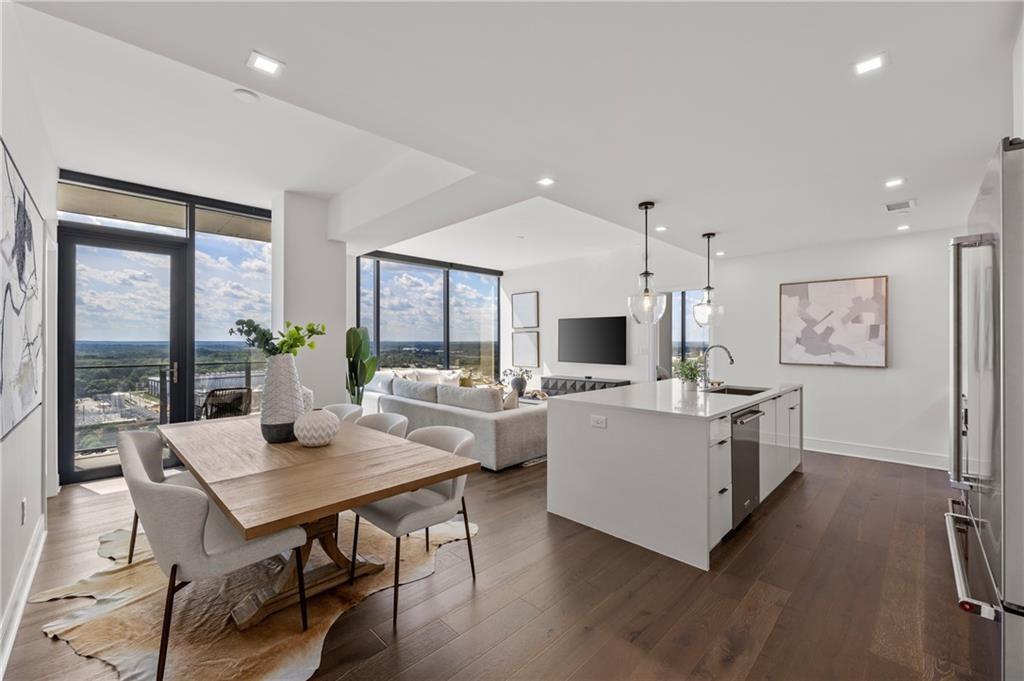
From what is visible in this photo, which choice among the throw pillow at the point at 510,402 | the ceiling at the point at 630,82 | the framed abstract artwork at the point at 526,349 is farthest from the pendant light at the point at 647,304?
the framed abstract artwork at the point at 526,349

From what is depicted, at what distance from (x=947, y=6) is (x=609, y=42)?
1.09 meters

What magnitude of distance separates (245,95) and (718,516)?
3.86 meters

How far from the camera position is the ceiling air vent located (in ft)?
11.5

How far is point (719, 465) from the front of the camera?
2.66 meters

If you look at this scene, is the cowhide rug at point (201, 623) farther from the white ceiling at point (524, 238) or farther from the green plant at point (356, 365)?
the white ceiling at point (524, 238)

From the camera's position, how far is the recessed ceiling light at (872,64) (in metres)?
1.69

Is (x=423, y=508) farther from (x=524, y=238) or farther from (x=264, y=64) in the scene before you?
(x=524, y=238)

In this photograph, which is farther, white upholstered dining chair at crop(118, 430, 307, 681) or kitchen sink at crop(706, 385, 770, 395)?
kitchen sink at crop(706, 385, 770, 395)

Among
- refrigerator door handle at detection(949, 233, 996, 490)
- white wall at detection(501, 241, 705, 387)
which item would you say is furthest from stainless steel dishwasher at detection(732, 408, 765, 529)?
white wall at detection(501, 241, 705, 387)

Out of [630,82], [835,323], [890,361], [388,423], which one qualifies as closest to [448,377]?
[388,423]

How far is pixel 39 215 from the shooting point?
2639mm

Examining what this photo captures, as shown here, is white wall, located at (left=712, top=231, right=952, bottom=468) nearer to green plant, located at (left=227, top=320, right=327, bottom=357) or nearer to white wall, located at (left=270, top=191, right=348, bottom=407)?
white wall, located at (left=270, top=191, right=348, bottom=407)

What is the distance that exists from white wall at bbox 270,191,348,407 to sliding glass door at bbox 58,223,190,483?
104 centimetres

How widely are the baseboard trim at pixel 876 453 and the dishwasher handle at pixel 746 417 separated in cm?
263
